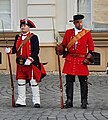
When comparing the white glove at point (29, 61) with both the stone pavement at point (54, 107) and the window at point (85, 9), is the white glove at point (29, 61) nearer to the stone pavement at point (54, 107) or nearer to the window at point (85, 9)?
the stone pavement at point (54, 107)

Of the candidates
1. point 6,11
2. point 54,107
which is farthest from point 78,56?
point 6,11

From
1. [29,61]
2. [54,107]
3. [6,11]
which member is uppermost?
[6,11]

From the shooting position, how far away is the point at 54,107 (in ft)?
35.5

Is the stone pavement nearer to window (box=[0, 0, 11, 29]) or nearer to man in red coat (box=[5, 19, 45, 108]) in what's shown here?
man in red coat (box=[5, 19, 45, 108])

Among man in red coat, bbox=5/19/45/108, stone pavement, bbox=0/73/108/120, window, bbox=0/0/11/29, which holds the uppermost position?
window, bbox=0/0/11/29

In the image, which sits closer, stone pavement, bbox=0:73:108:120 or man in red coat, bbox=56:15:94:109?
stone pavement, bbox=0:73:108:120

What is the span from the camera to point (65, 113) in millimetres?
9938

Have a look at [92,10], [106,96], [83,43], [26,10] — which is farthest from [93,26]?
[83,43]

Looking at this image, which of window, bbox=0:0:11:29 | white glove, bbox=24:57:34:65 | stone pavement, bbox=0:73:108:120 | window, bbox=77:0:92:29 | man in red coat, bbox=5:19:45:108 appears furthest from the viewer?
window, bbox=0:0:11:29

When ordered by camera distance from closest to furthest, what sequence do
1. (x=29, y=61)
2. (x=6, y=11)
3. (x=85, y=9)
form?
(x=29, y=61) < (x=85, y=9) < (x=6, y=11)

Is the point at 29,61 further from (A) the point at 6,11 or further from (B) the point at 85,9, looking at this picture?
(A) the point at 6,11

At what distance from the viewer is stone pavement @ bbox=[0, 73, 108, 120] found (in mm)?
9555

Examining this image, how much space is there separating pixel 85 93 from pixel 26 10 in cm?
847

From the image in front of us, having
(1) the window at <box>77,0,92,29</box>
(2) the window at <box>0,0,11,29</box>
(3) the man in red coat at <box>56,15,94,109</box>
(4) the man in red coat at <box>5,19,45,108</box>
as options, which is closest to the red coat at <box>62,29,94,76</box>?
(3) the man in red coat at <box>56,15,94,109</box>
